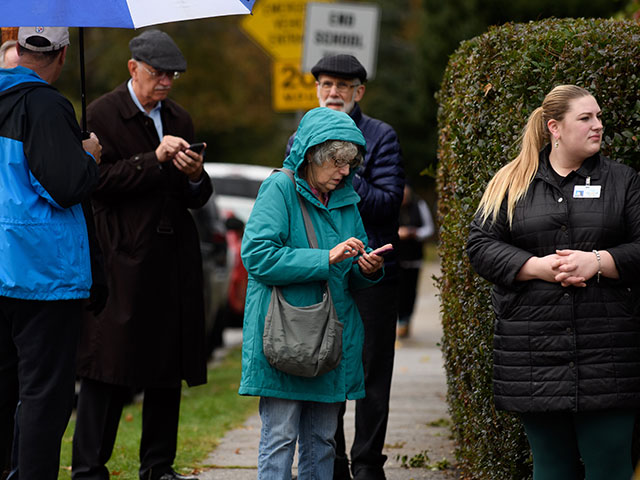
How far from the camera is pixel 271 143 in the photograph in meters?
49.9

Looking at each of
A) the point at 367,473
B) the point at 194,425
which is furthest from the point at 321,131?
the point at 194,425

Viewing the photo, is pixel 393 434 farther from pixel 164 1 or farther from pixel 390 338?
pixel 164 1

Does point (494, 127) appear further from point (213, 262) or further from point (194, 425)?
point (213, 262)

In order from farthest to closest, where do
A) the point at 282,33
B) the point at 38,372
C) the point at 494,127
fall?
the point at 282,33 → the point at 494,127 → the point at 38,372

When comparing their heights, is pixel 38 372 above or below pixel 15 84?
below

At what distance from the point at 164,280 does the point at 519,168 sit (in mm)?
2214

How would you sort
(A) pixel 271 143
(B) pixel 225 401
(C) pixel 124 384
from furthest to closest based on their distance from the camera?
(A) pixel 271 143 < (B) pixel 225 401 < (C) pixel 124 384

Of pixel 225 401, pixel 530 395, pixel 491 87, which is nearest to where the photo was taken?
pixel 530 395

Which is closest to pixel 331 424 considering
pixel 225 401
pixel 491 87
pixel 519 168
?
pixel 519 168

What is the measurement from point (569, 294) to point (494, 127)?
112 centimetres

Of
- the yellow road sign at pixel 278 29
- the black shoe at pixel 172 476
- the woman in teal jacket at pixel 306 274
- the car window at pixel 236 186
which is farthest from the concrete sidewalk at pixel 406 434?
the car window at pixel 236 186

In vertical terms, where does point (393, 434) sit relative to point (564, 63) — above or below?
below

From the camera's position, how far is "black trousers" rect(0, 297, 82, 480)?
4.50 meters

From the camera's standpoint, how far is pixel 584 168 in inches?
170
